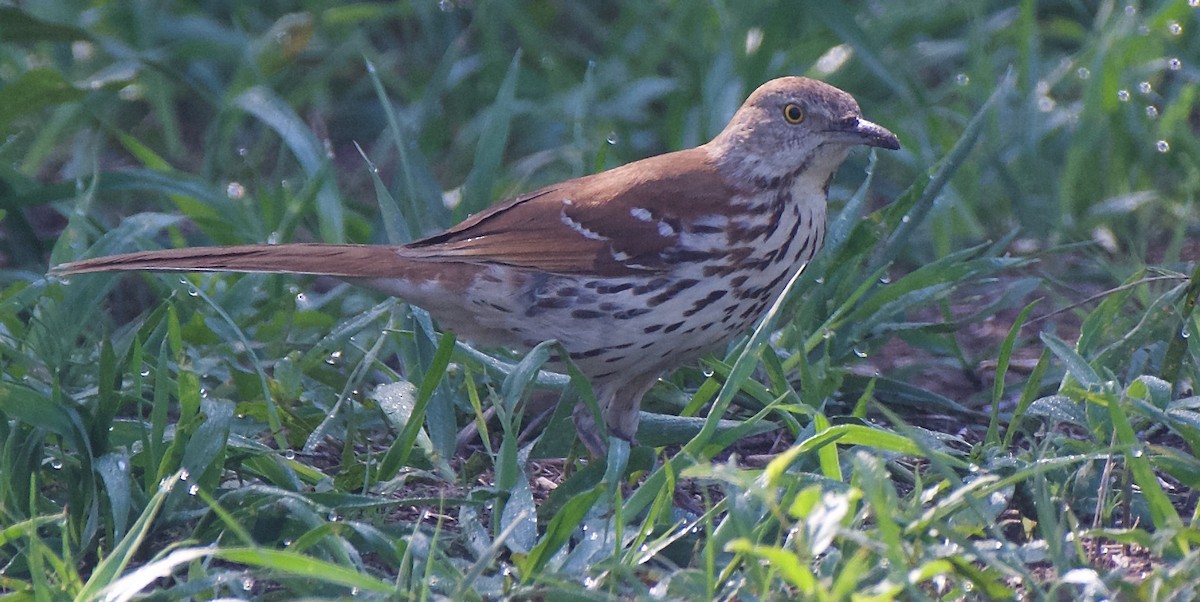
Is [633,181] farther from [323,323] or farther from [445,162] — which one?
[445,162]

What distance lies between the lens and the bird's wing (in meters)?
3.47

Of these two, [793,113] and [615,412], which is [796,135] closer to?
[793,113]

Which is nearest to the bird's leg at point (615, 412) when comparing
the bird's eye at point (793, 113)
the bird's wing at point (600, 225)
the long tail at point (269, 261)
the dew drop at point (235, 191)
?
the bird's wing at point (600, 225)

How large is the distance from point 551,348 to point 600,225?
17.7 inches

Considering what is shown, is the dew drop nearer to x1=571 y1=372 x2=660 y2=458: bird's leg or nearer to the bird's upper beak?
x1=571 y1=372 x2=660 y2=458: bird's leg

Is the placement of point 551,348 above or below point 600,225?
below

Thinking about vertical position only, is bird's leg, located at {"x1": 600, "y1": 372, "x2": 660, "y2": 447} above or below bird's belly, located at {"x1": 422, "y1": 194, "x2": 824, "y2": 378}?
below

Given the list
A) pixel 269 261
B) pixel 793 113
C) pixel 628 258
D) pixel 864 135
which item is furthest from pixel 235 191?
pixel 864 135

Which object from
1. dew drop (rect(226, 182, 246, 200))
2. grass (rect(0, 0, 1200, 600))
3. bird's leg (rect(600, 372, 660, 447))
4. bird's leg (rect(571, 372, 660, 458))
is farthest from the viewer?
dew drop (rect(226, 182, 246, 200))

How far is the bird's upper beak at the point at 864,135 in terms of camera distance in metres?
3.66

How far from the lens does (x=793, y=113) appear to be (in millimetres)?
3742

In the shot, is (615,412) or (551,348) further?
(615,412)

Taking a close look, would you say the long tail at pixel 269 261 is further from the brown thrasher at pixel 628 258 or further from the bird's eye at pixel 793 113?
the bird's eye at pixel 793 113

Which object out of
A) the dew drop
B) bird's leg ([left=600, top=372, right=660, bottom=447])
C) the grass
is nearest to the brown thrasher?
bird's leg ([left=600, top=372, right=660, bottom=447])
